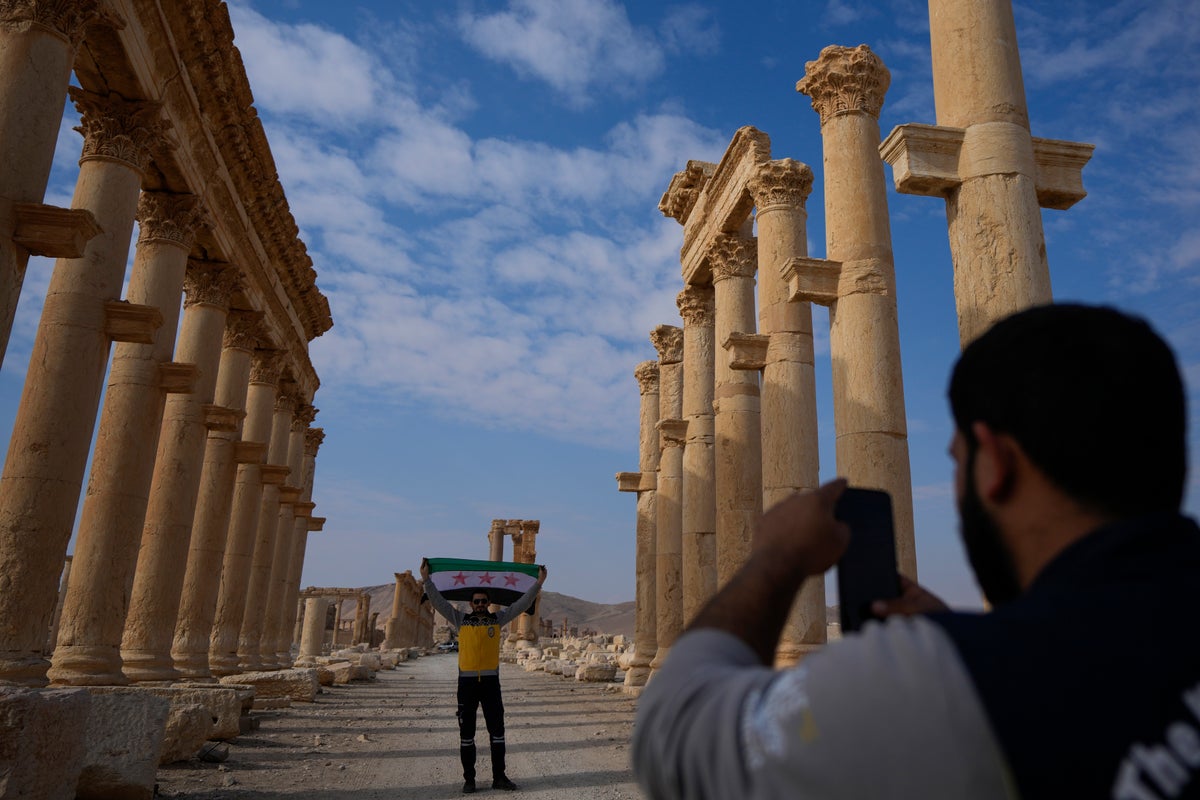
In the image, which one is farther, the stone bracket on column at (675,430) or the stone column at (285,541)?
the stone column at (285,541)

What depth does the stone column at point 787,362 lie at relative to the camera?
1290 cm

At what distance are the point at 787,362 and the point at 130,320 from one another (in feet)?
31.3

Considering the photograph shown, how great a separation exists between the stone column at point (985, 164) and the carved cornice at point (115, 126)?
10.6 meters

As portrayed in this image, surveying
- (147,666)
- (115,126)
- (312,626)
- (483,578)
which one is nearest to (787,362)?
(483,578)

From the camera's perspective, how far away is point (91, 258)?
11.6 metres

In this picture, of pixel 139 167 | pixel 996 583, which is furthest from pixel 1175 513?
pixel 139 167

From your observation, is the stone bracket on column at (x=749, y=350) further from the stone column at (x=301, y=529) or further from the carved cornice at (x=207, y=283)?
the stone column at (x=301, y=529)

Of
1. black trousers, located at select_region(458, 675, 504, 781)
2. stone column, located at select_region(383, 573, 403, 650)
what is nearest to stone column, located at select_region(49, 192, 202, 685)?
black trousers, located at select_region(458, 675, 504, 781)

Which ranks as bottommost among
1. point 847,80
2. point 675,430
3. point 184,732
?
point 184,732

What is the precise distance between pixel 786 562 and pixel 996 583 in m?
0.33

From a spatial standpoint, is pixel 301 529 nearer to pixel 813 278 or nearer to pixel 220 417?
pixel 220 417

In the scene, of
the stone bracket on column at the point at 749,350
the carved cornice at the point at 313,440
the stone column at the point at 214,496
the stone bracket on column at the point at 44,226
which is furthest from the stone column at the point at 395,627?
the stone bracket on column at the point at 44,226

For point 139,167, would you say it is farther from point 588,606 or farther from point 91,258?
point 588,606

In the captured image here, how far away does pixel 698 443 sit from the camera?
19.3m
